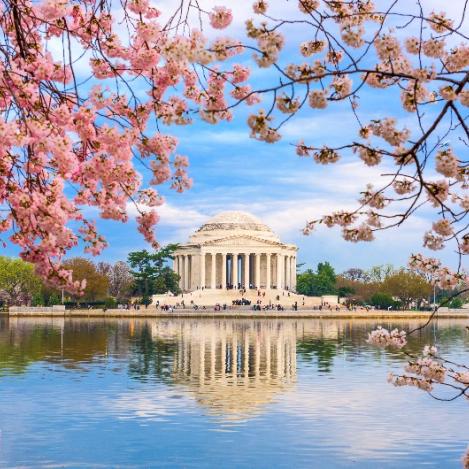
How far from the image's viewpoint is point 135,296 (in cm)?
13388

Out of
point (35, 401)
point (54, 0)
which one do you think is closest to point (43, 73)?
point (54, 0)

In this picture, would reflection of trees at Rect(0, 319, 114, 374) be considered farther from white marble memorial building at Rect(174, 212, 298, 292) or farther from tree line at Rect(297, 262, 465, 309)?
white marble memorial building at Rect(174, 212, 298, 292)

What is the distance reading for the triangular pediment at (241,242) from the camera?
15475cm

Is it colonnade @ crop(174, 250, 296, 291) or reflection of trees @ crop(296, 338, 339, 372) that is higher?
colonnade @ crop(174, 250, 296, 291)

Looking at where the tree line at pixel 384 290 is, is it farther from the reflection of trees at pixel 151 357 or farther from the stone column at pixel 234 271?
the reflection of trees at pixel 151 357

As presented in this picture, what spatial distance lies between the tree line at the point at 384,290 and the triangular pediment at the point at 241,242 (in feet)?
31.8

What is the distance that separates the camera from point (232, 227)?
529ft

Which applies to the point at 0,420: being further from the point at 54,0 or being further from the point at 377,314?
the point at 377,314

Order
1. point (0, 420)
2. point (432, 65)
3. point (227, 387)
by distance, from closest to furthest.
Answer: point (432, 65)
point (0, 420)
point (227, 387)

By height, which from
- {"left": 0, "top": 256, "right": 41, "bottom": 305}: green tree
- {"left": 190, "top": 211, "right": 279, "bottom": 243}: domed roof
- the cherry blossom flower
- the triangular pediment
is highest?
{"left": 190, "top": 211, "right": 279, "bottom": 243}: domed roof

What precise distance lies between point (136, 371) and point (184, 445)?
A: 16.1 metres

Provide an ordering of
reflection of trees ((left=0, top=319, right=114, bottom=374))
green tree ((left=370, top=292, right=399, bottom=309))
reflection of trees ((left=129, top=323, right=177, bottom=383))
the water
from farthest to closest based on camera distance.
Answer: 1. green tree ((left=370, top=292, right=399, bottom=309))
2. reflection of trees ((left=0, top=319, right=114, bottom=374))
3. reflection of trees ((left=129, top=323, right=177, bottom=383))
4. the water

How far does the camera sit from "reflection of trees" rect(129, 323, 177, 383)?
3588 centimetres

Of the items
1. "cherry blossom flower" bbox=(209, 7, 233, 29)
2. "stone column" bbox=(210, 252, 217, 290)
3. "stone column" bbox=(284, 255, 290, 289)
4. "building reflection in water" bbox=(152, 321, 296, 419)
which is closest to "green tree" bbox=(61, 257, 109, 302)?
Answer: "stone column" bbox=(210, 252, 217, 290)
